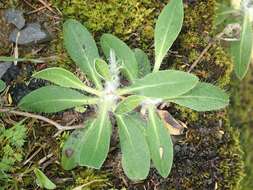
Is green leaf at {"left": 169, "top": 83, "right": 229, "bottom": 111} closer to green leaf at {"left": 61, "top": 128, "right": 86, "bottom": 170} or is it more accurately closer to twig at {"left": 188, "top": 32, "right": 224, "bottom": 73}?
twig at {"left": 188, "top": 32, "right": 224, "bottom": 73}

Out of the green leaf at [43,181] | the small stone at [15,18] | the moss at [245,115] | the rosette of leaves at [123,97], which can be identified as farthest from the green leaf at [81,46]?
the moss at [245,115]

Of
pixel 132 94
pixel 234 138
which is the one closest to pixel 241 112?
pixel 234 138

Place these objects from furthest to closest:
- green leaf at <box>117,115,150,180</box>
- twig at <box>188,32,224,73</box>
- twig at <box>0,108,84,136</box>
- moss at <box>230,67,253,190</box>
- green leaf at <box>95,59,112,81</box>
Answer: moss at <box>230,67,253,190</box> < twig at <box>188,32,224,73</box> < twig at <box>0,108,84,136</box> < green leaf at <box>117,115,150,180</box> < green leaf at <box>95,59,112,81</box>

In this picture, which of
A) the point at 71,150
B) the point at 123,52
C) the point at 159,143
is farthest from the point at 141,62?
the point at 71,150

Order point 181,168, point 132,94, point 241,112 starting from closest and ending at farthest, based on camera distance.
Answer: point 132,94 → point 181,168 → point 241,112

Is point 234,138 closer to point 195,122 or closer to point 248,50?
point 195,122

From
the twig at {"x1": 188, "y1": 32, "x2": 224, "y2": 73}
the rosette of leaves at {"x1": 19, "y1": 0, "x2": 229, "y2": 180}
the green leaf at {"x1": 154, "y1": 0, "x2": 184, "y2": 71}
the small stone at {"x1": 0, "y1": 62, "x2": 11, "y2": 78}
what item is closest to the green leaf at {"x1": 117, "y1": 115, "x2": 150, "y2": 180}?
the rosette of leaves at {"x1": 19, "y1": 0, "x2": 229, "y2": 180}

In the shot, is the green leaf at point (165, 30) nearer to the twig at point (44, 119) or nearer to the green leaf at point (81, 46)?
the green leaf at point (81, 46)
